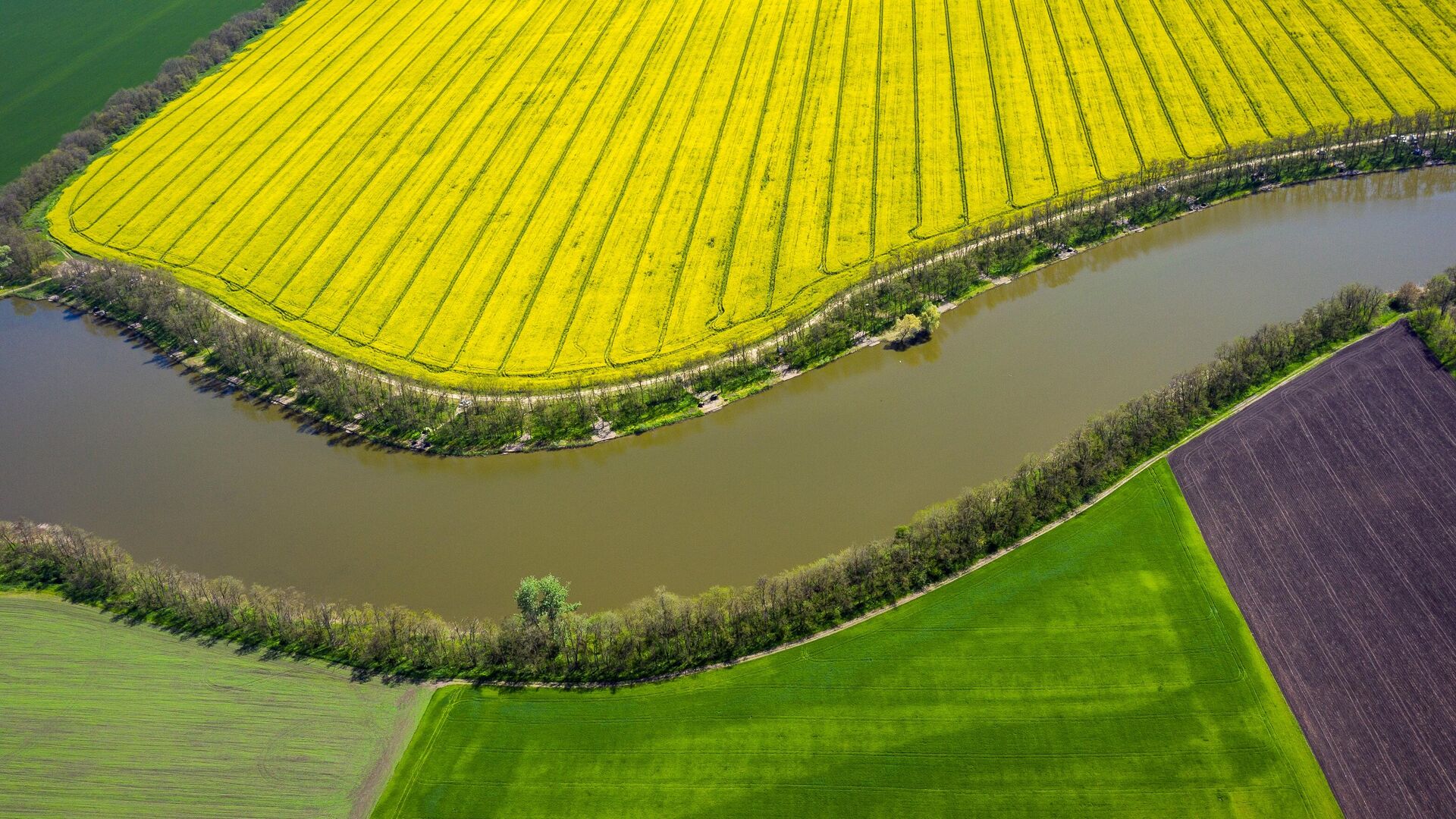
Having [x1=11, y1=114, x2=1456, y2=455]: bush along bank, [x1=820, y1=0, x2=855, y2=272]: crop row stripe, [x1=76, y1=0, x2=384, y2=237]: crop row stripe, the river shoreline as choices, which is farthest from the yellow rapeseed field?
[x1=11, y1=114, x2=1456, y2=455]: bush along bank

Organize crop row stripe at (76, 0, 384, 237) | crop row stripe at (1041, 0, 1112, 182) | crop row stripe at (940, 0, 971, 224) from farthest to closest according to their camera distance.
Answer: crop row stripe at (76, 0, 384, 237) → crop row stripe at (1041, 0, 1112, 182) → crop row stripe at (940, 0, 971, 224)

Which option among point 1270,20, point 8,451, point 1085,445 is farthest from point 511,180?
point 1270,20

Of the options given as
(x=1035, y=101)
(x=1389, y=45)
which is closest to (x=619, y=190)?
(x=1035, y=101)

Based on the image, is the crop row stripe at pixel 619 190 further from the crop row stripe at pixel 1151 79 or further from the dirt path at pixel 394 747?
the crop row stripe at pixel 1151 79

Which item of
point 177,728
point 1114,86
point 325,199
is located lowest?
point 177,728

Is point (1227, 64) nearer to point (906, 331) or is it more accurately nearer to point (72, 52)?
point (906, 331)

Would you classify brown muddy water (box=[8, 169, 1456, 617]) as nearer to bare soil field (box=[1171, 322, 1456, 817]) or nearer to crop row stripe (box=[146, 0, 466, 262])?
bare soil field (box=[1171, 322, 1456, 817])
